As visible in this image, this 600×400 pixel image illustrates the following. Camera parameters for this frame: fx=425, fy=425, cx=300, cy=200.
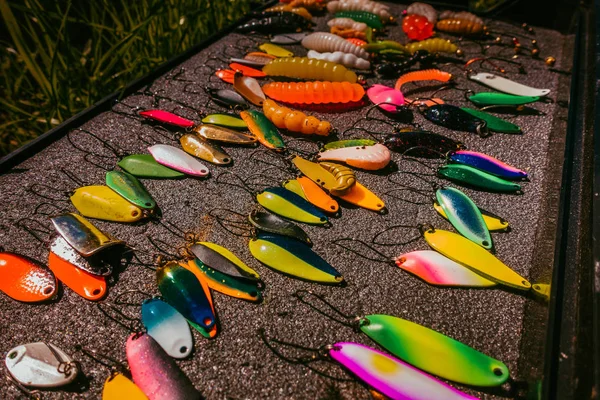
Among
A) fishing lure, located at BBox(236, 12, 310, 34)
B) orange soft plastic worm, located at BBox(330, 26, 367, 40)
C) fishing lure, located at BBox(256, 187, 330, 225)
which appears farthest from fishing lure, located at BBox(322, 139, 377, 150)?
fishing lure, located at BBox(236, 12, 310, 34)

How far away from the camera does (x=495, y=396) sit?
2.39ft

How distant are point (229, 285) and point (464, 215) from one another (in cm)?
60

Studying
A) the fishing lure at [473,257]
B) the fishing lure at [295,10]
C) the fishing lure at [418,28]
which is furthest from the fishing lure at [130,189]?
the fishing lure at [418,28]

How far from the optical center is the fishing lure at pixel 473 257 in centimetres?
90

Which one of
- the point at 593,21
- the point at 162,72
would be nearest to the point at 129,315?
the point at 162,72

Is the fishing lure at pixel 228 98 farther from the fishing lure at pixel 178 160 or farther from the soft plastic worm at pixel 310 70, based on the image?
the fishing lure at pixel 178 160

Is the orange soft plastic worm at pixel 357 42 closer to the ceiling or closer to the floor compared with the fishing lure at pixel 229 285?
closer to the ceiling

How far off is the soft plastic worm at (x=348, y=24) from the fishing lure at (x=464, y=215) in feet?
3.88

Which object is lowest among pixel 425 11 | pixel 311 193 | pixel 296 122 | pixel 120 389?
pixel 120 389

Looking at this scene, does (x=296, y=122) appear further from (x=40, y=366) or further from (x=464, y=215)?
(x=40, y=366)

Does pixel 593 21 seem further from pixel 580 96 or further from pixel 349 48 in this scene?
pixel 349 48

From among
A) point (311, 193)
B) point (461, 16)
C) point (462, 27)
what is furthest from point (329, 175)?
point (461, 16)

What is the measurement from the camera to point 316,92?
142cm

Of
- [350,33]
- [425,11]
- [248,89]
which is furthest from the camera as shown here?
[425,11]
